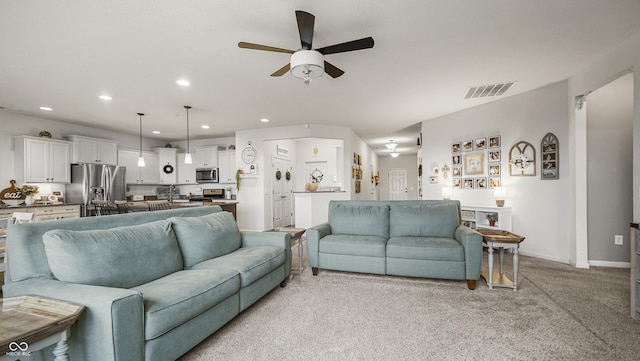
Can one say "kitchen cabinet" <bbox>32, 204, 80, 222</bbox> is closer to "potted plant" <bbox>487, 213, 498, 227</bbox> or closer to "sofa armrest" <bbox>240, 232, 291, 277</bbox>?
"sofa armrest" <bbox>240, 232, 291, 277</bbox>

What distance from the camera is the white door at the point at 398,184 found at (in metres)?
12.5

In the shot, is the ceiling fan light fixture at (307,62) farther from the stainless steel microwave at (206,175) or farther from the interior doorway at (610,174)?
the stainless steel microwave at (206,175)

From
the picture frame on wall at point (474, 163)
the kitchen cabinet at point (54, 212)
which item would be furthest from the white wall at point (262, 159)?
the kitchen cabinet at point (54, 212)

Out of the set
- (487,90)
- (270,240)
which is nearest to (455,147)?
(487,90)

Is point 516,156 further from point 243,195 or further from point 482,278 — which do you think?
point 243,195

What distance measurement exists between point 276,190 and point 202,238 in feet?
16.6

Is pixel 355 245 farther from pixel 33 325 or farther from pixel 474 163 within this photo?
pixel 474 163

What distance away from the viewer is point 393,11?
2.34 m

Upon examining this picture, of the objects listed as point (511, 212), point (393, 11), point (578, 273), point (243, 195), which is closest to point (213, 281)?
point (393, 11)

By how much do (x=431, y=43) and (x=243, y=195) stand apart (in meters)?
5.68

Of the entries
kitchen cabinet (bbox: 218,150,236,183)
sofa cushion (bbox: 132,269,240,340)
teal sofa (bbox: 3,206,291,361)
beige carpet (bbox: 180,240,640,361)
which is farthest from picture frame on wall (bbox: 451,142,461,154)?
kitchen cabinet (bbox: 218,150,236,183)

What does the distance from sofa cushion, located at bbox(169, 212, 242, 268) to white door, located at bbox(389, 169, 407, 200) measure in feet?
34.5

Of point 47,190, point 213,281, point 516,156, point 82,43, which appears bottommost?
point 213,281

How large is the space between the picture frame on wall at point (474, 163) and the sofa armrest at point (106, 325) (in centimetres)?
555
